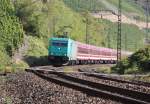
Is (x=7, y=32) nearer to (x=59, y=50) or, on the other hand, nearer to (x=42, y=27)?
(x=59, y=50)

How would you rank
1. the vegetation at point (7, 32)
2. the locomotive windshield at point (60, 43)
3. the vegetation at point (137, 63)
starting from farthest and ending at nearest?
1. the locomotive windshield at point (60, 43)
2. the vegetation at point (137, 63)
3. the vegetation at point (7, 32)

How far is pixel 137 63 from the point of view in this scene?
1598 inches

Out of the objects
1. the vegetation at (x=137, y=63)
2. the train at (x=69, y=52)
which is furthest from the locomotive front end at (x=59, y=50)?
the vegetation at (x=137, y=63)

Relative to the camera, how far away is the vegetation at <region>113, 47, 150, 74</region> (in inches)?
1524

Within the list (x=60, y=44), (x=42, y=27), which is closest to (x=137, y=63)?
(x=60, y=44)

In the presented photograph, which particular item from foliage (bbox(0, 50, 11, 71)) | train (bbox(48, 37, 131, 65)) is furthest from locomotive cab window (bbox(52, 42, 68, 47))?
foliage (bbox(0, 50, 11, 71))

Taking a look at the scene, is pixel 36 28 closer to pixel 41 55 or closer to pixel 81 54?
pixel 41 55

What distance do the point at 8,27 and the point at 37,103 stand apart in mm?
26232

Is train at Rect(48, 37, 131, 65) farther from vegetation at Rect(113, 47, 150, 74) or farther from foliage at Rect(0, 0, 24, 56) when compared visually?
vegetation at Rect(113, 47, 150, 74)

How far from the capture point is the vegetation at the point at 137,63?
3872 cm

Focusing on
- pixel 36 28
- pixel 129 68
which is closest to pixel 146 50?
pixel 129 68

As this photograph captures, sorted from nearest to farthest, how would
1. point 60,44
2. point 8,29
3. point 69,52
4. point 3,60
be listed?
point 3,60
point 8,29
point 69,52
point 60,44

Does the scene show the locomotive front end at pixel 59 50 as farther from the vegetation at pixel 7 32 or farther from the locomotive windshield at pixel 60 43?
the vegetation at pixel 7 32

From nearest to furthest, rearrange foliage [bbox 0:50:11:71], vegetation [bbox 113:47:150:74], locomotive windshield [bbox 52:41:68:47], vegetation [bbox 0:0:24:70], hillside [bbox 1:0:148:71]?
foliage [bbox 0:50:11:71] < vegetation [bbox 0:0:24:70] < vegetation [bbox 113:47:150:74] < locomotive windshield [bbox 52:41:68:47] < hillside [bbox 1:0:148:71]
